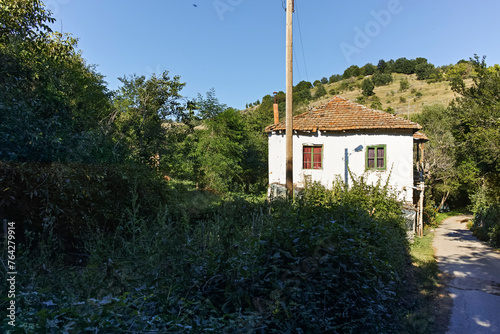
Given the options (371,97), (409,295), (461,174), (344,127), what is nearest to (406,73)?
(371,97)

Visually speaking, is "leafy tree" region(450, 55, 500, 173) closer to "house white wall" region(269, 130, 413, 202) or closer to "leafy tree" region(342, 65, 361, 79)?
"house white wall" region(269, 130, 413, 202)

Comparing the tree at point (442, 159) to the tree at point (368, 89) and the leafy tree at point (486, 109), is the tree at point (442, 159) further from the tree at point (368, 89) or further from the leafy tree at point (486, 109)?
the tree at point (368, 89)

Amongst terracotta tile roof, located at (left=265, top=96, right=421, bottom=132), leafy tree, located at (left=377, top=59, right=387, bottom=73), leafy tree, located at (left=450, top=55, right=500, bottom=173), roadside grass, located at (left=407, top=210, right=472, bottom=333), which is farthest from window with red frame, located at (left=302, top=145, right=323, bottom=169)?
leafy tree, located at (left=377, top=59, right=387, bottom=73)

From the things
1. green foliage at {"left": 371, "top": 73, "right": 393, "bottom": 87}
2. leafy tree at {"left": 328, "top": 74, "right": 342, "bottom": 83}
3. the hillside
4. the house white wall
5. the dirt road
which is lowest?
the dirt road

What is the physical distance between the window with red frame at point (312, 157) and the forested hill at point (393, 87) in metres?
26.8

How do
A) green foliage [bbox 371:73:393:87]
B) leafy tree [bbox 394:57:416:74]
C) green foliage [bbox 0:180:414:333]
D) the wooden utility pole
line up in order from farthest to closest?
1. leafy tree [bbox 394:57:416:74]
2. green foliage [bbox 371:73:393:87]
3. the wooden utility pole
4. green foliage [bbox 0:180:414:333]

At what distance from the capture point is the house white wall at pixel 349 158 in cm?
1645

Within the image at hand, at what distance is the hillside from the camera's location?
56594 mm

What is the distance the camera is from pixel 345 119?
57.2ft

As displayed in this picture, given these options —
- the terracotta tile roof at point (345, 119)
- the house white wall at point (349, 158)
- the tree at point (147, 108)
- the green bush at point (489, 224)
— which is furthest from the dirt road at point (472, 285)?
the tree at point (147, 108)

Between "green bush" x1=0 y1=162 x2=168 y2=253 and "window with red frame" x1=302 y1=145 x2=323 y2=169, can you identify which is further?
"window with red frame" x1=302 y1=145 x2=323 y2=169

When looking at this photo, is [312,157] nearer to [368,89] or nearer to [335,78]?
[368,89]

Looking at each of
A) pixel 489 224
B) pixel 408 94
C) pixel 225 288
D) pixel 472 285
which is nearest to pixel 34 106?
pixel 225 288

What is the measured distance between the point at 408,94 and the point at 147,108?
6516 cm
